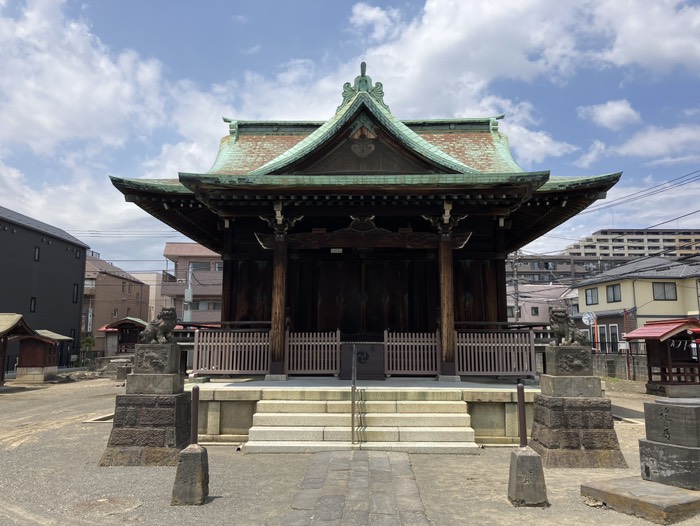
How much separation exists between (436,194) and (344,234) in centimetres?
262

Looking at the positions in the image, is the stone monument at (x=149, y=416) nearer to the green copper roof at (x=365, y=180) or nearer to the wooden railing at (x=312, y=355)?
the wooden railing at (x=312, y=355)

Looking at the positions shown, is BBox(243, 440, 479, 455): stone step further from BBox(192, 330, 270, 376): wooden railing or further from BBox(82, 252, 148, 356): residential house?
BBox(82, 252, 148, 356): residential house

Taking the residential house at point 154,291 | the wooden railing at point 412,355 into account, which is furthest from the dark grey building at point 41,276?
the wooden railing at point 412,355

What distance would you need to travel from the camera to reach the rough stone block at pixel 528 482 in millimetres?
5934

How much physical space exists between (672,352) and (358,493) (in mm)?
23171

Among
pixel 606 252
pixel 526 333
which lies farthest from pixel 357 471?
pixel 606 252

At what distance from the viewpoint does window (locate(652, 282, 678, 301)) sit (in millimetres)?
41188

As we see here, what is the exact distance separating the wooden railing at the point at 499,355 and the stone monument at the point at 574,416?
3157 millimetres

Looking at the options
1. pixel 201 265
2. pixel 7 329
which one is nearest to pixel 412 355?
pixel 7 329

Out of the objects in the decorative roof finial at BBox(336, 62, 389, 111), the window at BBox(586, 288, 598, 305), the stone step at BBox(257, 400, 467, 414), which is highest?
the decorative roof finial at BBox(336, 62, 389, 111)

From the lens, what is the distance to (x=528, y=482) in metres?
5.96

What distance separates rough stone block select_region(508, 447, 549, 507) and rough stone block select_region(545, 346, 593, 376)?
2684 mm

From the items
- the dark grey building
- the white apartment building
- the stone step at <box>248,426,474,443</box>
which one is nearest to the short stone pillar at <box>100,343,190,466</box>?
the stone step at <box>248,426,474,443</box>

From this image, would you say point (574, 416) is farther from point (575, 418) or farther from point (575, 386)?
point (575, 386)
